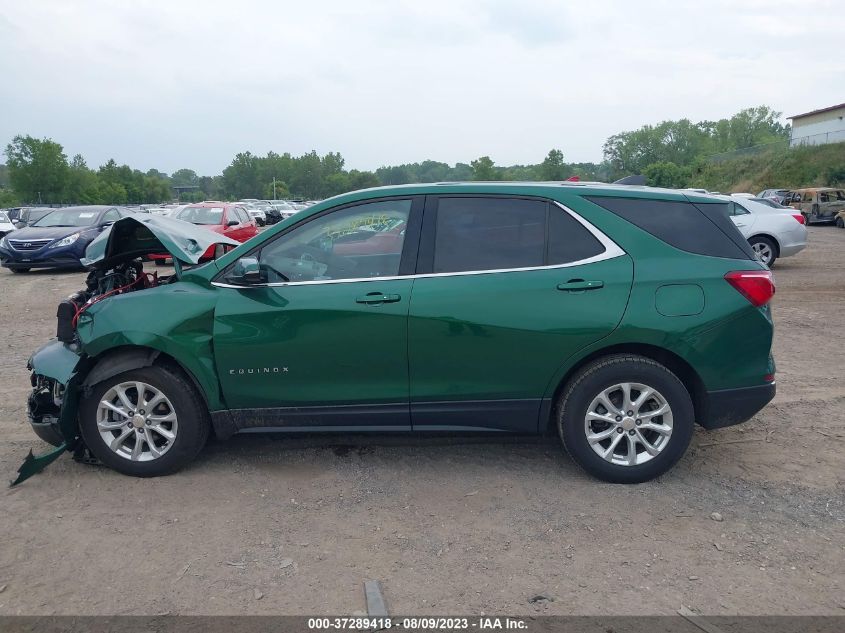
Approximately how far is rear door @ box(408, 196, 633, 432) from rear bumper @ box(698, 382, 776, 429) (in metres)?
0.78

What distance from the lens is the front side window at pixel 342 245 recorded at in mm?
4270

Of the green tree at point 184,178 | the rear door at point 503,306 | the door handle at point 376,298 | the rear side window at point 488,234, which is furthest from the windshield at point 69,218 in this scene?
the green tree at point 184,178

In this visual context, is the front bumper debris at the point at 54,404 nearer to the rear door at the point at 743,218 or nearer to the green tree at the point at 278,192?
the rear door at the point at 743,218

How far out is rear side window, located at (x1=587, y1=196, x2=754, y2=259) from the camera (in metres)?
4.18

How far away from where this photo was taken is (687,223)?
4.23m

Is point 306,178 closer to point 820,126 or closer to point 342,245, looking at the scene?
point 820,126

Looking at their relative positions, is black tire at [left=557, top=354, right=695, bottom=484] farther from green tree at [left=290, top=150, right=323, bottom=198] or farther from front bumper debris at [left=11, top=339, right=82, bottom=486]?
green tree at [left=290, top=150, right=323, bottom=198]

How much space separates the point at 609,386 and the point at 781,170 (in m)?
54.1

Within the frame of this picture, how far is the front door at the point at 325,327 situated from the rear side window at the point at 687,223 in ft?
4.24

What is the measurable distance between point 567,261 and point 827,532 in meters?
2.00

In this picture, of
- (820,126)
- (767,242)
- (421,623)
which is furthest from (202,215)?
(820,126)

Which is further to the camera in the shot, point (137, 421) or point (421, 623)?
point (137, 421)

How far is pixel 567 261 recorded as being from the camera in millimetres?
4148

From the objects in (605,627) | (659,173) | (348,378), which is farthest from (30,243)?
(659,173)
